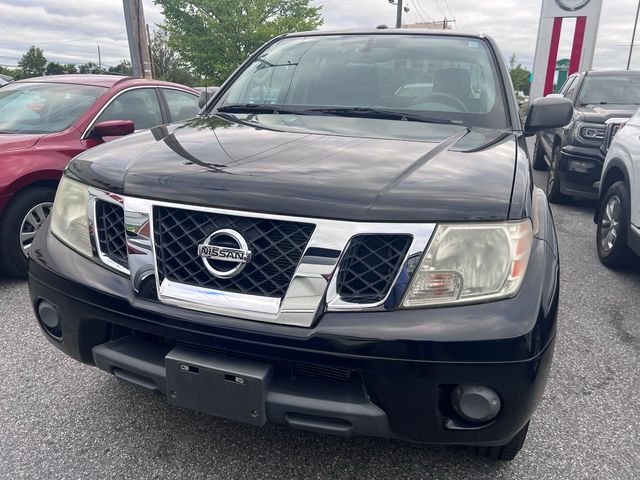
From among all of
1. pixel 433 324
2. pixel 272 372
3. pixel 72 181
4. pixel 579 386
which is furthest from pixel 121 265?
pixel 579 386

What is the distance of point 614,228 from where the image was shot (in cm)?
438

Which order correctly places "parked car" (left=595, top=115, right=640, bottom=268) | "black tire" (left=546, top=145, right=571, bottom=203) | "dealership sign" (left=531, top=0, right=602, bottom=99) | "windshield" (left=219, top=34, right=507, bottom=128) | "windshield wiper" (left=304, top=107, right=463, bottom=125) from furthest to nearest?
"dealership sign" (left=531, top=0, right=602, bottom=99)
"black tire" (left=546, top=145, right=571, bottom=203)
"parked car" (left=595, top=115, right=640, bottom=268)
"windshield" (left=219, top=34, right=507, bottom=128)
"windshield wiper" (left=304, top=107, right=463, bottom=125)

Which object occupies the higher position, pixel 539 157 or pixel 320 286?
pixel 320 286

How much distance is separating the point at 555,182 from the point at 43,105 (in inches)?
222

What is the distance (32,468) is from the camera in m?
2.01

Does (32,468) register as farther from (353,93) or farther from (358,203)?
(353,93)

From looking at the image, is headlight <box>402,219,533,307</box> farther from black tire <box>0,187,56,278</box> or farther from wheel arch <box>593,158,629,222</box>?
black tire <box>0,187,56,278</box>

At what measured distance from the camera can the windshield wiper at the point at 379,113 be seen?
2.53m

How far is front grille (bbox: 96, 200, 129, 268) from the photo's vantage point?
181cm

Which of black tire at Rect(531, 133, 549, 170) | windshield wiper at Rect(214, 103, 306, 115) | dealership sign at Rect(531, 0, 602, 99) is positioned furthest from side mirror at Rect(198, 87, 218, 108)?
dealership sign at Rect(531, 0, 602, 99)

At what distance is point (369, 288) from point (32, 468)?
1492 millimetres

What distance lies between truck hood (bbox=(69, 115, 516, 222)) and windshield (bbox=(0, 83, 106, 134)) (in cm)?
234

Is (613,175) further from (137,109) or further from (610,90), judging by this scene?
(137,109)

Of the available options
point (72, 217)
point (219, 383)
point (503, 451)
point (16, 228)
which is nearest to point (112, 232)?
point (72, 217)
